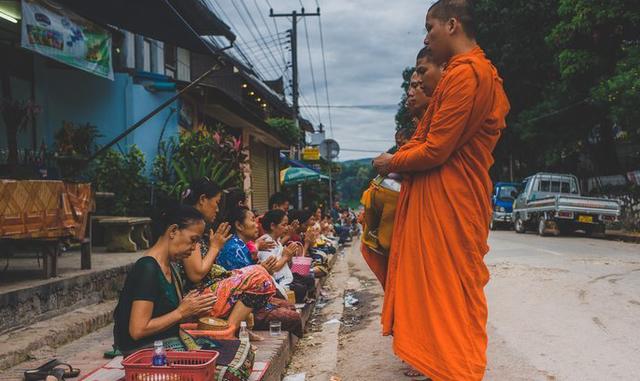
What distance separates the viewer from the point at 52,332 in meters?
4.29

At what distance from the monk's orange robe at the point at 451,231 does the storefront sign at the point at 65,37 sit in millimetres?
5276

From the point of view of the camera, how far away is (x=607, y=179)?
22719mm

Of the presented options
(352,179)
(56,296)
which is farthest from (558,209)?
(352,179)

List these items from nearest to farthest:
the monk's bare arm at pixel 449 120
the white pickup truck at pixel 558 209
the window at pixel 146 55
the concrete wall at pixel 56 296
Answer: the monk's bare arm at pixel 449 120 → the concrete wall at pixel 56 296 → the window at pixel 146 55 → the white pickup truck at pixel 558 209

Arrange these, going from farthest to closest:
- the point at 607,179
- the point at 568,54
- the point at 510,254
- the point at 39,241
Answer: the point at 607,179, the point at 568,54, the point at 510,254, the point at 39,241

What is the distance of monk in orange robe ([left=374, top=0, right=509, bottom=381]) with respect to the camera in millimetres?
3066

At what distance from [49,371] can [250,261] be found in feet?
7.03

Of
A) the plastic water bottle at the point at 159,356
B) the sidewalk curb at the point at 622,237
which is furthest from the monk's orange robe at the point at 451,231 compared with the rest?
the sidewalk curb at the point at 622,237

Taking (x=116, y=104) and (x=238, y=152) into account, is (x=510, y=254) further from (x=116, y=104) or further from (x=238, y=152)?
(x=116, y=104)

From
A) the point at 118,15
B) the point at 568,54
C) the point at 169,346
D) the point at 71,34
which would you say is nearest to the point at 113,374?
the point at 169,346

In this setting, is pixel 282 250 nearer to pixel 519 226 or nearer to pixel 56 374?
pixel 56 374

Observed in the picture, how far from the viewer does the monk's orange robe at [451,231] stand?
121 inches

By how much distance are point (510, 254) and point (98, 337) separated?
9215mm

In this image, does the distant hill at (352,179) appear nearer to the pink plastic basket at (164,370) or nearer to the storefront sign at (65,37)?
the storefront sign at (65,37)
